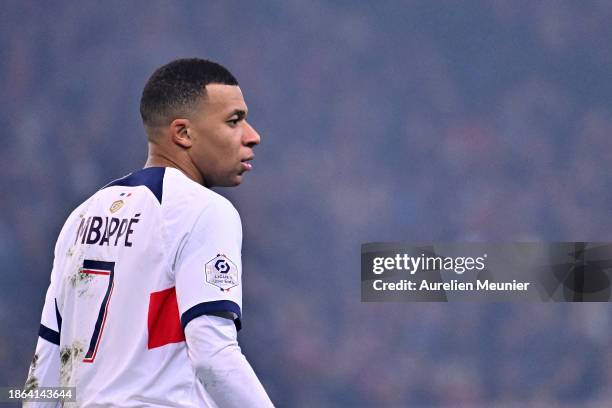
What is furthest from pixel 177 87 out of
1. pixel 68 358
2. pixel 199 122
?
pixel 68 358

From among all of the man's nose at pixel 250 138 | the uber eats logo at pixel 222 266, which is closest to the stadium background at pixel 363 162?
the man's nose at pixel 250 138

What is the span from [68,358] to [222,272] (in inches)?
14.0

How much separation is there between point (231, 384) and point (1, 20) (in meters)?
3.88

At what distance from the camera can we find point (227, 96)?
62.9 inches

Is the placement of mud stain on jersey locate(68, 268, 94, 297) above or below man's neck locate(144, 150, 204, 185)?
below

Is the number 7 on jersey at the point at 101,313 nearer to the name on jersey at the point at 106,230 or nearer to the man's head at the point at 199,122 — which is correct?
the name on jersey at the point at 106,230

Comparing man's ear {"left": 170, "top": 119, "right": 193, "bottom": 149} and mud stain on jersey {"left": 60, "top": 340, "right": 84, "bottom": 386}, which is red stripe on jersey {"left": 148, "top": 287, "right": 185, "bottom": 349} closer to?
mud stain on jersey {"left": 60, "top": 340, "right": 84, "bottom": 386}

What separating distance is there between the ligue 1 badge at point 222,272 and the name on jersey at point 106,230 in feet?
0.54

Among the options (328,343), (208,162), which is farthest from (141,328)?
(328,343)

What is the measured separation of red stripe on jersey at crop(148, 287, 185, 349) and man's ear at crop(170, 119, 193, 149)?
0.32 meters

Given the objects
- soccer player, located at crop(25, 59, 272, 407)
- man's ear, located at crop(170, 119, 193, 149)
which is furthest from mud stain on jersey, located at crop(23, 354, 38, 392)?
man's ear, located at crop(170, 119, 193, 149)

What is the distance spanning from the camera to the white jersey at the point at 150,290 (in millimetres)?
1371

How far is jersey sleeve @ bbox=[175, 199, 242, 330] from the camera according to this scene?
1.35 m

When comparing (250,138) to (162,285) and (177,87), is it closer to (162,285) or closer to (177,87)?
(177,87)
